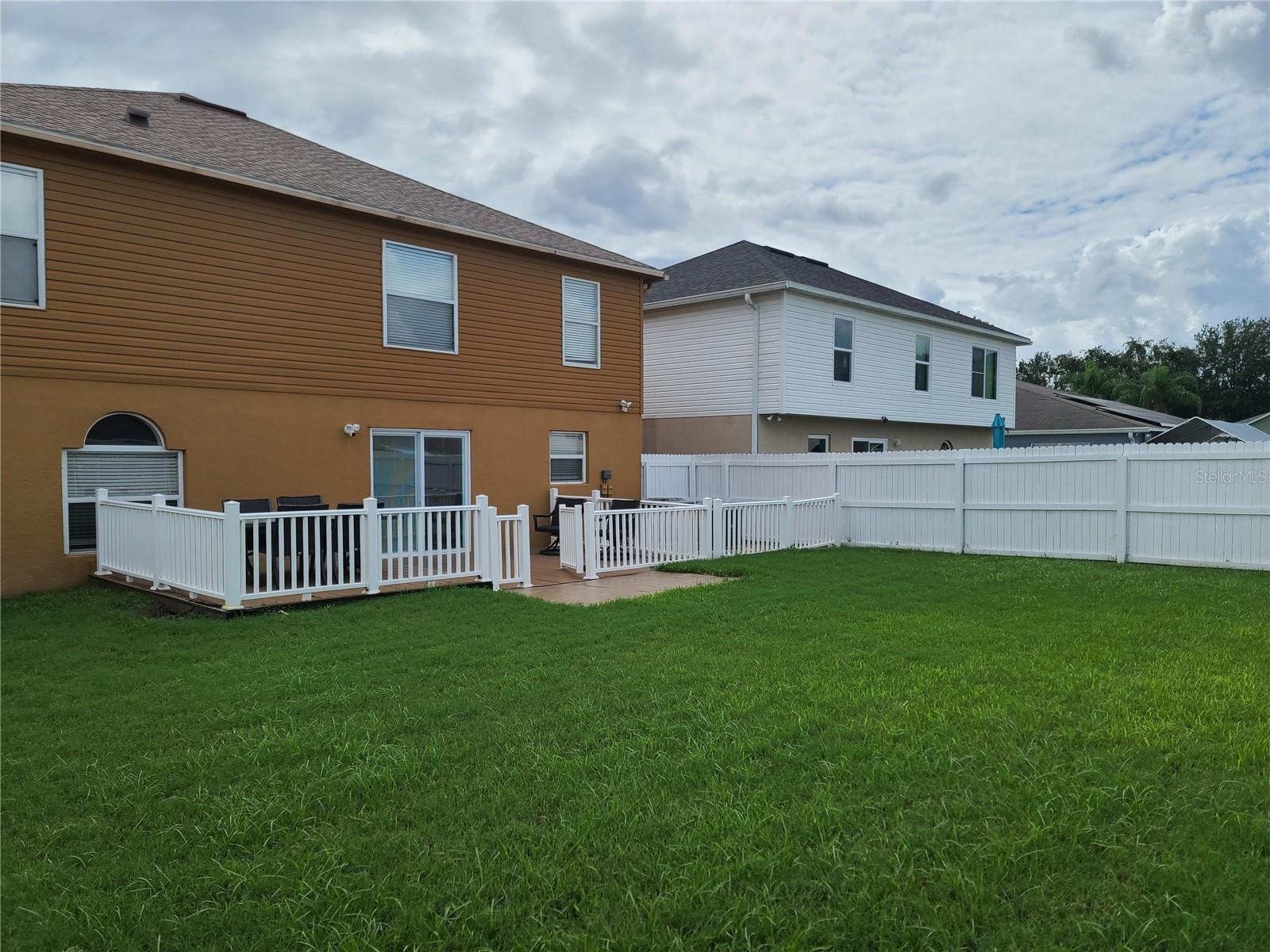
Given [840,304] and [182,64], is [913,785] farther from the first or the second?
[840,304]

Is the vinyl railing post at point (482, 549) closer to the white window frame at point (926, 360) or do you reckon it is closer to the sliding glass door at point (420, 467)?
the sliding glass door at point (420, 467)

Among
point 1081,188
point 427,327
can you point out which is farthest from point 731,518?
point 1081,188

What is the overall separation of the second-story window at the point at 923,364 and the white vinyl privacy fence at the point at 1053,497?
6.88m

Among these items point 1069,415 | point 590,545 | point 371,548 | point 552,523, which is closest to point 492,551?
point 371,548

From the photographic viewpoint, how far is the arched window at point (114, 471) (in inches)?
→ 360

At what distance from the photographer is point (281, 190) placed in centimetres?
1036

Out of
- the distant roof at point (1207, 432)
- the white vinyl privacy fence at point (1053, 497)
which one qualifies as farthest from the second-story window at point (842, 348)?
the distant roof at point (1207, 432)

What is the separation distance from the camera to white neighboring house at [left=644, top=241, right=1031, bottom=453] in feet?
58.0

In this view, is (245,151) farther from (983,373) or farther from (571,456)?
(983,373)

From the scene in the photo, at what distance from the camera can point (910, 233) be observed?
22.4m

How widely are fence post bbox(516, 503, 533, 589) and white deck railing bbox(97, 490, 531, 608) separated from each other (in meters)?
0.01

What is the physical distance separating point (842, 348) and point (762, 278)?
8.68 ft

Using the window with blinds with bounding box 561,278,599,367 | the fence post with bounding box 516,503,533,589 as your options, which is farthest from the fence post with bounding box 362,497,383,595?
the window with blinds with bounding box 561,278,599,367
